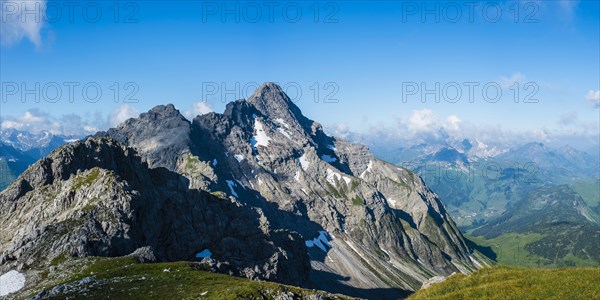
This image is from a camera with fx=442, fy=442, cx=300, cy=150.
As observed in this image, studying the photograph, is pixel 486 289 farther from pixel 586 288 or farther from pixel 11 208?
pixel 11 208

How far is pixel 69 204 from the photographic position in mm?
143250

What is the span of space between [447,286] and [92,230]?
108 meters

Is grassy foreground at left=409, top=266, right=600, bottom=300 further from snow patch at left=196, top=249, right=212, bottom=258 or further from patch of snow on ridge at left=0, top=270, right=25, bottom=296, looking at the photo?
snow patch at left=196, top=249, right=212, bottom=258


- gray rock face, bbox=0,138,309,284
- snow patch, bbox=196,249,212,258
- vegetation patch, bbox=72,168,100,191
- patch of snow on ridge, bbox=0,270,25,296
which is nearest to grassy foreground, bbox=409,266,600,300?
gray rock face, bbox=0,138,309,284

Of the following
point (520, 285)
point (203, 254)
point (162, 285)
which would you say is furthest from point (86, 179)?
point (520, 285)

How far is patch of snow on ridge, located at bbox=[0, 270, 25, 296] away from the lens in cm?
9938

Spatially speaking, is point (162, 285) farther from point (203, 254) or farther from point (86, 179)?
point (203, 254)

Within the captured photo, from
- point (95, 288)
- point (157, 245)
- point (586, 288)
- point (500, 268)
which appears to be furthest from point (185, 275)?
point (157, 245)

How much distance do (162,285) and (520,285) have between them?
61543 millimetres

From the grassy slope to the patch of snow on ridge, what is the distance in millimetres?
13291

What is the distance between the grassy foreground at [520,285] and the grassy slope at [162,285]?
34498 mm

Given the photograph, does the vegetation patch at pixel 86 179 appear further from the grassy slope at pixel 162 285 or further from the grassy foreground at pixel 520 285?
the grassy foreground at pixel 520 285

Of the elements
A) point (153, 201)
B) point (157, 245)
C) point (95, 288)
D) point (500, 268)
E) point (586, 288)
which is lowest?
point (157, 245)

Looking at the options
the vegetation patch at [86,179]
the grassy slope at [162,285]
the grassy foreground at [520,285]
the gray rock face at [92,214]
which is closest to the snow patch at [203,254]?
the gray rock face at [92,214]
